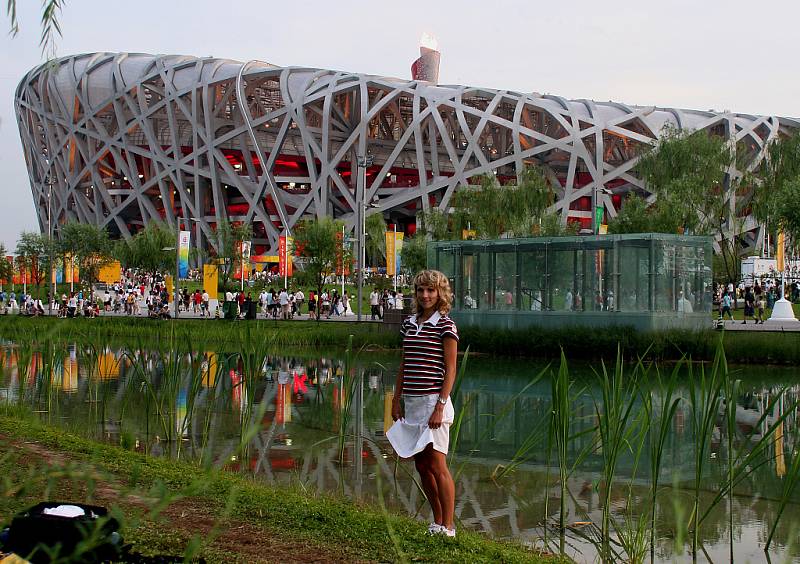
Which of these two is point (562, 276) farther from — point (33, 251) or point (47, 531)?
point (33, 251)

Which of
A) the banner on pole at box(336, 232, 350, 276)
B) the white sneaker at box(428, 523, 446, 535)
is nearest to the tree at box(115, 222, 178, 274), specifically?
the banner on pole at box(336, 232, 350, 276)

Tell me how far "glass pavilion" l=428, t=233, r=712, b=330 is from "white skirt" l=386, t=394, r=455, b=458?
16.9 metres

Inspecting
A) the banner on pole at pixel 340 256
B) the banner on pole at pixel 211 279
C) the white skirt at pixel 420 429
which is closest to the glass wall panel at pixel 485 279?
the banner on pole at pixel 340 256

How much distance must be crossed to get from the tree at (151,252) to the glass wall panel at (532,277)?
3696 cm

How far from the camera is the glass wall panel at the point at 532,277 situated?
2342cm

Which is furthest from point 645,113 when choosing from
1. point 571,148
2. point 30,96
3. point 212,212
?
point 30,96

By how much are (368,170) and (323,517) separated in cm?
7418

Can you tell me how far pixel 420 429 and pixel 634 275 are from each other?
57.1ft

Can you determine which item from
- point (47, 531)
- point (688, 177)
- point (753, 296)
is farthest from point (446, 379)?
point (688, 177)

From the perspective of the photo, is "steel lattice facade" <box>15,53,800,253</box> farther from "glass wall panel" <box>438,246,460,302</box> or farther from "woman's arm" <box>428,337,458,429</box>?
"woman's arm" <box>428,337,458,429</box>

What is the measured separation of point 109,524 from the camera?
11.3 feet

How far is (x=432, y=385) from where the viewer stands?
5.36 meters

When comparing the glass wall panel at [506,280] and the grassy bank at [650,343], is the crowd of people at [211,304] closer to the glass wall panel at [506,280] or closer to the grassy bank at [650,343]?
the glass wall panel at [506,280]

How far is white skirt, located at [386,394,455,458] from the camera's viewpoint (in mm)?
5352
